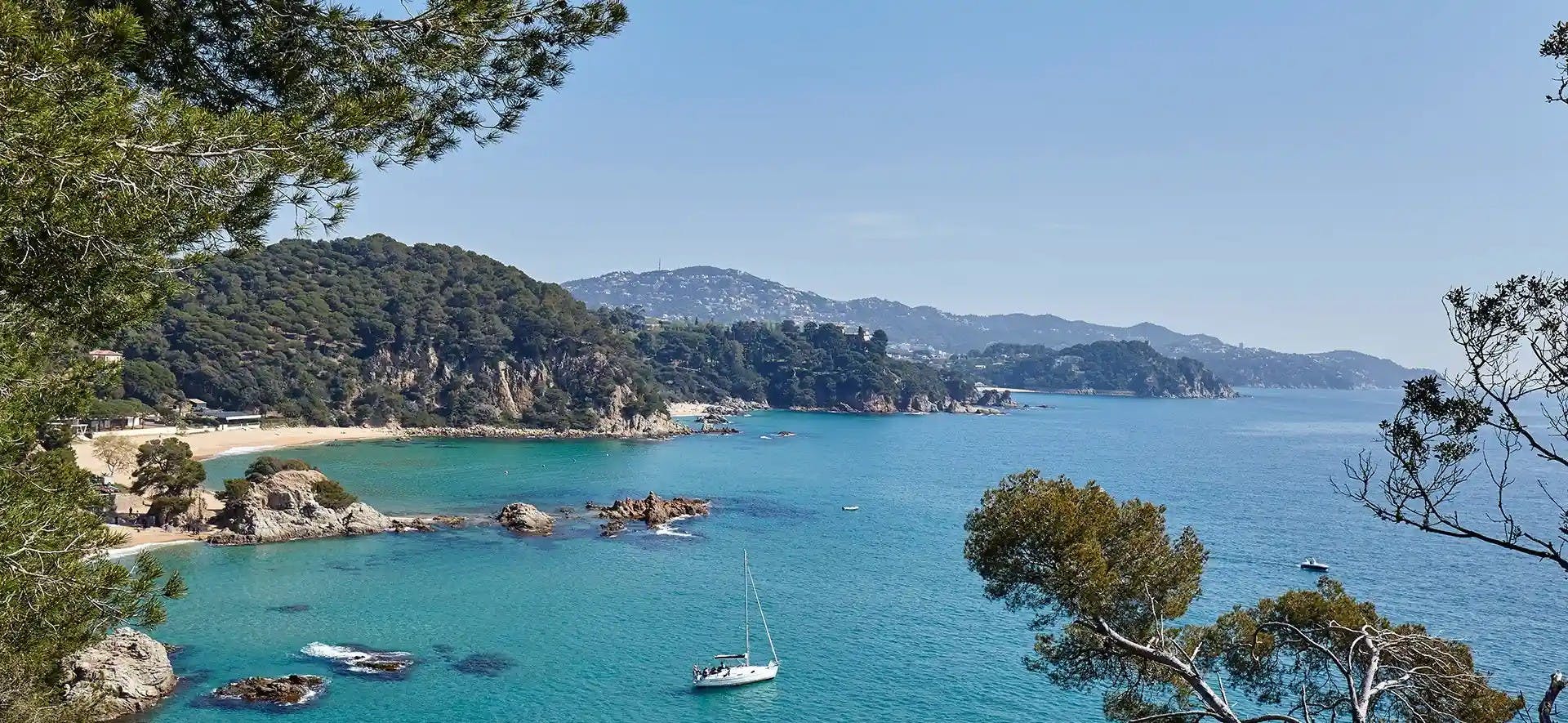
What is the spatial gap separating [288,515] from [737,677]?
26.2 meters

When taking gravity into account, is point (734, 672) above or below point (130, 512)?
below

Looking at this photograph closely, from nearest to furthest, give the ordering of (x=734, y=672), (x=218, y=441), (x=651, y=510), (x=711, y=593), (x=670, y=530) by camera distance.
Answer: (x=734, y=672) < (x=711, y=593) < (x=670, y=530) < (x=651, y=510) < (x=218, y=441)

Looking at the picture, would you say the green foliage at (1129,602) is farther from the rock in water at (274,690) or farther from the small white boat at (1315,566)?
the small white boat at (1315,566)

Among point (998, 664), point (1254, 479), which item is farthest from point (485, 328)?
point (998, 664)

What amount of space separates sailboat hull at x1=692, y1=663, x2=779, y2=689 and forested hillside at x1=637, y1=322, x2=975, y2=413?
110153 mm

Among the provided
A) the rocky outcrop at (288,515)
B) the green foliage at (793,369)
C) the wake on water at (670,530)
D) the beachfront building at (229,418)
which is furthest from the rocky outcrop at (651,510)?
the green foliage at (793,369)

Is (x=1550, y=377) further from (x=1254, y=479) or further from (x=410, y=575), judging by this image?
(x=1254, y=479)

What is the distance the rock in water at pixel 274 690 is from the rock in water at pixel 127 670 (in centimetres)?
133

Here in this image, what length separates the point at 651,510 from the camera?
1960 inches

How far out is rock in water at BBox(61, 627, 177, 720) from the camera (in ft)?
68.8

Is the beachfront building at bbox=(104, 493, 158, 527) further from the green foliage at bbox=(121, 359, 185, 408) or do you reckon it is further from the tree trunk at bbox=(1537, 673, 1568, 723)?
the tree trunk at bbox=(1537, 673, 1568, 723)

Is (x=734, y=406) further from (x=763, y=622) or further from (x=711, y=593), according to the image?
(x=763, y=622)

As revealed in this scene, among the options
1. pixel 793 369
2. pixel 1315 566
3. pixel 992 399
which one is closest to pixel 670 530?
pixel 1315 566

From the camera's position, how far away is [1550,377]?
5707mm
